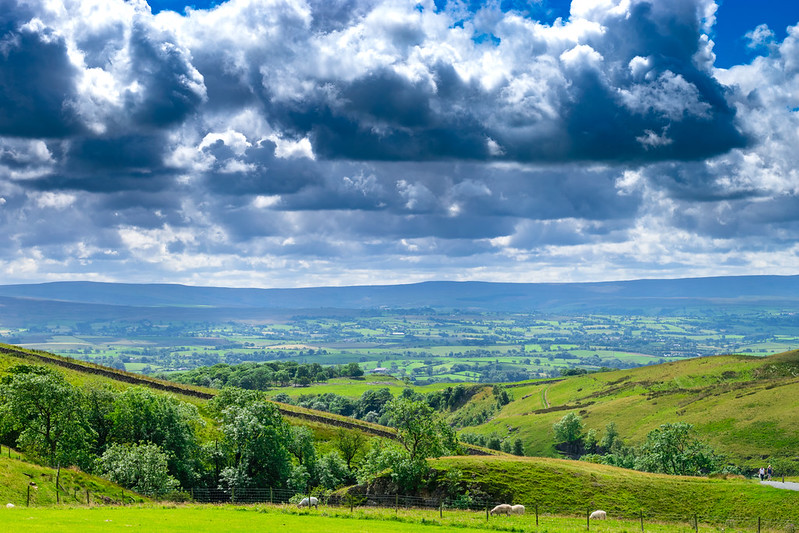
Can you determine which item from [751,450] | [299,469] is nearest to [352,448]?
[299,469]

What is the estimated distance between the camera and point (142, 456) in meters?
73.7

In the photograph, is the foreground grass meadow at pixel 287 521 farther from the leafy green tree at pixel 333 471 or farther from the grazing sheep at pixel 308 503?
the leafy green tree at pixel 333 471

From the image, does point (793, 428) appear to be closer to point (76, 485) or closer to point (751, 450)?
point (751, 450)

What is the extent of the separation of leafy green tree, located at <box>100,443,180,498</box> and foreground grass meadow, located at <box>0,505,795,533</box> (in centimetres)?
1228

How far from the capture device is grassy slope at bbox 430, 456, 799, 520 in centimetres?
7062

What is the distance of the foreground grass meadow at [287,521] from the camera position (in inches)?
1815

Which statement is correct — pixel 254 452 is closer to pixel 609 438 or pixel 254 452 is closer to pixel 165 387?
pixel 165 387

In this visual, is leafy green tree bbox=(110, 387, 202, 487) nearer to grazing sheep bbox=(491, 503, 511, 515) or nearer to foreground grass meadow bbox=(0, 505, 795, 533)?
foreground grass meadow bbox=(0, 505, 795, 533)

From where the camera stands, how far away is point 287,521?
54.1 m

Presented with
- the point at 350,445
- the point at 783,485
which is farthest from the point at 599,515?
the point at 350,445

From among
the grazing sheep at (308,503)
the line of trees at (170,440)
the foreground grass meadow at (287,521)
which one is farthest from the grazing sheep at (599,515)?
the grazing sheep at (308,503)

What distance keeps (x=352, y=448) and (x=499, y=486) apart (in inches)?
1769

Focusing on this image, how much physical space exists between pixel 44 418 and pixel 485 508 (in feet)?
165

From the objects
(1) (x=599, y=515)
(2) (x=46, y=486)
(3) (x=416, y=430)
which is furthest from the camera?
(3) (x=416, y=430)
